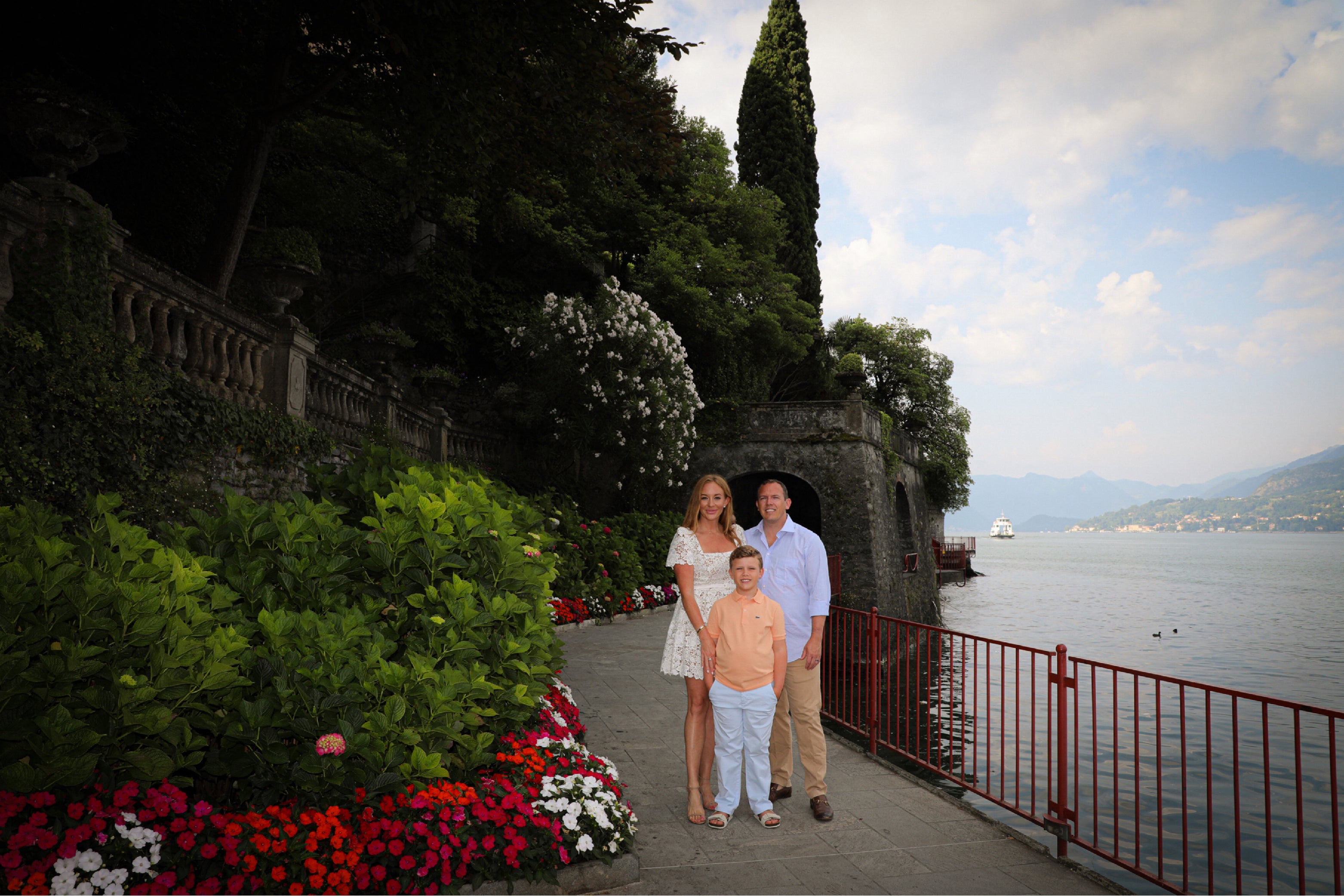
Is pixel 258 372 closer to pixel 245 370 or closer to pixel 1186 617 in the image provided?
pixel 245 370

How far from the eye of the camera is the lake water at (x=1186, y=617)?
21.0 m

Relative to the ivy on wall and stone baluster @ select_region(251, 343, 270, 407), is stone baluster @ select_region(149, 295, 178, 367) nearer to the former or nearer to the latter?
the ivy on wall

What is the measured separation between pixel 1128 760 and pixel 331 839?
39.2 feet

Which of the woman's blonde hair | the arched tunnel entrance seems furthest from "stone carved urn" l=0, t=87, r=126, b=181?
the arched tunnel entrance

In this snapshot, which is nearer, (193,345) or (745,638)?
(745,638)

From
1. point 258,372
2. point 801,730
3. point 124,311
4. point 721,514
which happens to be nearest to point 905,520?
point 258,372

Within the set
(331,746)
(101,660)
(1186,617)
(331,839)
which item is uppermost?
(101,660)

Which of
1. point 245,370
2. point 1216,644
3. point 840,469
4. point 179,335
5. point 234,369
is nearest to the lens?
point 179,335

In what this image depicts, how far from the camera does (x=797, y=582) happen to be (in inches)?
177

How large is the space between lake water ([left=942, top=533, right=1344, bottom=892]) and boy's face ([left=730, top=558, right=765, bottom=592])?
85.9 inches

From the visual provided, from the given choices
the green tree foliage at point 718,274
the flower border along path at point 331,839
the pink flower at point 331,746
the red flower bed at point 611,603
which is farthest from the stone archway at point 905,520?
the pink flower at point 331,746

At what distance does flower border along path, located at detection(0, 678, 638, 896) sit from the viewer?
109 inches

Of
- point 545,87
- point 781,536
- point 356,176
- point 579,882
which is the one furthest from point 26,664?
point 356,176

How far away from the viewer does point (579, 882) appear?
139 inches
